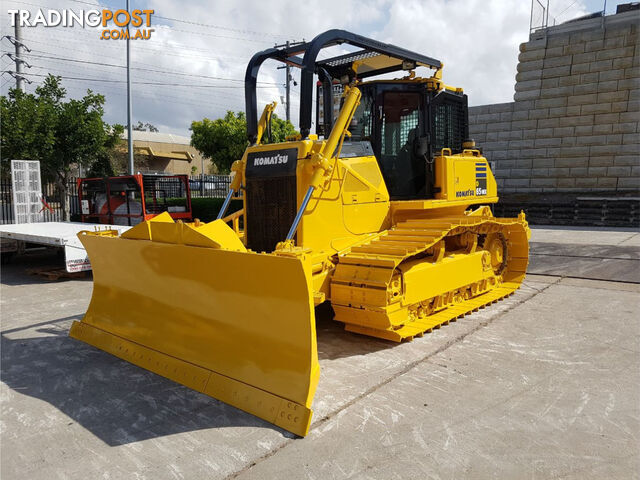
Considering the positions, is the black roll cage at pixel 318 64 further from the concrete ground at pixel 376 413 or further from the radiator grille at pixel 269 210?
the concrete ground at pixel 376 413

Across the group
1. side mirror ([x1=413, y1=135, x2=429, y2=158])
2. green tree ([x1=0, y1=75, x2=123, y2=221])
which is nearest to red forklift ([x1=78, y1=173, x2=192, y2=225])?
green tree ([x1=0, y1=75, x2=123, y2=221])

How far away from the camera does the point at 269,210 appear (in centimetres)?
491

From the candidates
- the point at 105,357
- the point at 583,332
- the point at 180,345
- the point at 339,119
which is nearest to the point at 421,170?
the point at 339,119

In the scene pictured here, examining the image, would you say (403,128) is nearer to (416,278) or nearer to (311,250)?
(416,278)

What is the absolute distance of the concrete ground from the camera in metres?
2.64

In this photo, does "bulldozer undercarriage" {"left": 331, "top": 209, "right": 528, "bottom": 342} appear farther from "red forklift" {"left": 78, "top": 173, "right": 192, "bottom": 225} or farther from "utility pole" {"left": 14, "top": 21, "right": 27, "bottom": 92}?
"utility pole" {"left": 14, "top": 21, "right": 27, "bottom": 92}

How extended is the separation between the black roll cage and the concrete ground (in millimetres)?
2315

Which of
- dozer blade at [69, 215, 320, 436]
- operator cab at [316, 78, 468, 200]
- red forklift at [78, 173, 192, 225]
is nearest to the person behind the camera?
dozer blade at [69, 215, 320, 436]

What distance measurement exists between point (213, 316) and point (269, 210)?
1.55 meters

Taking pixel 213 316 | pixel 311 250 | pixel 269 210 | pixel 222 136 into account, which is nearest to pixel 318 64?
pixel 269 210

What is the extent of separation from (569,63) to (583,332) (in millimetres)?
15569

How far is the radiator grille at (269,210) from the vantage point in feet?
15.4

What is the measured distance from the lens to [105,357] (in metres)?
4.38

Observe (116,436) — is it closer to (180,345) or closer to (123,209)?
(180,345)
